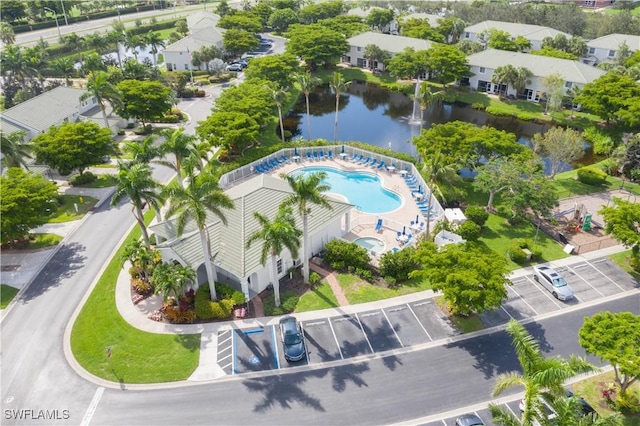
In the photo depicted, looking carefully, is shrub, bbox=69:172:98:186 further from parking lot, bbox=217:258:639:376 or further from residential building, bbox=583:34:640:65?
residential building, bbox=583:34:640:65

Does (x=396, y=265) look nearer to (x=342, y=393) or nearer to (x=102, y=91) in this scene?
(x=342, y=393)

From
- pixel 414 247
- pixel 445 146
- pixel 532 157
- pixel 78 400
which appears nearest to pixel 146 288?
pixel 78 400

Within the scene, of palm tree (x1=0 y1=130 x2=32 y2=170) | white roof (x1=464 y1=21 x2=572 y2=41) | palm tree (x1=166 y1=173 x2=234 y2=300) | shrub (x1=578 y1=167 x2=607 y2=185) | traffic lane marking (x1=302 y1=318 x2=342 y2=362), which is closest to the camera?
traffic lane marking (x1=302 y1=318 x2=342 y2=362)

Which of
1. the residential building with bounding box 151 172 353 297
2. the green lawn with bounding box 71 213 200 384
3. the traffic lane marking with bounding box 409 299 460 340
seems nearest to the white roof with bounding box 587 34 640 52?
the residential building with bounding box 151 172 353 297

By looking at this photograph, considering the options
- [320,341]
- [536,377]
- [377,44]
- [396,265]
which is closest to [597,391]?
[536,377]

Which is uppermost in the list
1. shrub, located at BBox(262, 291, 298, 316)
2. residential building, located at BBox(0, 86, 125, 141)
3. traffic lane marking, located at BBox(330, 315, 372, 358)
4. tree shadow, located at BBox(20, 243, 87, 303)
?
residential building, located at BBox(0, 86, 125, 141)

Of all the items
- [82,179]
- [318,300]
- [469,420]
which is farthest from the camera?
[82,179]
